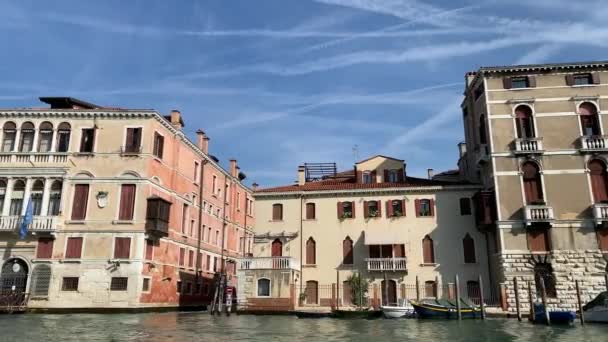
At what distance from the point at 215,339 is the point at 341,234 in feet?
52.7

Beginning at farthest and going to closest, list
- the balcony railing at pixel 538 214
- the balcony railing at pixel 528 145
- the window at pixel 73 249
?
1. the balcony railing at pixel 528 145
2. the balcony railing at pixel 538 214
3. the window at pixel 73 249

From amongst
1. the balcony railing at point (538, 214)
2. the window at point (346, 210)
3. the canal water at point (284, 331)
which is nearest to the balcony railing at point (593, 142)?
the balcony railing at point (538, 214)

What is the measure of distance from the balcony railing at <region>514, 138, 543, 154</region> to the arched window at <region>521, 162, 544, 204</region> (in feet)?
2.61

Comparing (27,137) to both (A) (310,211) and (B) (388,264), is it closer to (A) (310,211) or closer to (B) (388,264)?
(A) (310,211)

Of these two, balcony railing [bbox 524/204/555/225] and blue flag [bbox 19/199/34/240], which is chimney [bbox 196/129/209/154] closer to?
blue flag [bbox 19/199/34/240]

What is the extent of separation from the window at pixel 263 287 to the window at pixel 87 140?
481 inches

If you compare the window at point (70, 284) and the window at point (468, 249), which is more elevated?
the window at point (468, 249)

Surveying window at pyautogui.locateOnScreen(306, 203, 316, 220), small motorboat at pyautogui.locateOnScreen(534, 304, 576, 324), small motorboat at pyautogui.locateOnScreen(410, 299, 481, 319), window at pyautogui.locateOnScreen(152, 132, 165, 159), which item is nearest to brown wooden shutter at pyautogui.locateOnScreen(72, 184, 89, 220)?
window at pyautogui.locateOnScreen(152, 132, 165, 159)

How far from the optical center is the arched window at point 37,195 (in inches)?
1033

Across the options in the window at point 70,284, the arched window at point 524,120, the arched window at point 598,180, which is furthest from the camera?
the arched window at point 524,120

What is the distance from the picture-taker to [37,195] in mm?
26438

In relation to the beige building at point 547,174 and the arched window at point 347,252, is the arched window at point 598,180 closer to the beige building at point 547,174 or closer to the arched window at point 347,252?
the beige building at point 547,174

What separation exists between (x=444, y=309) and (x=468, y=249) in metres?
6.10

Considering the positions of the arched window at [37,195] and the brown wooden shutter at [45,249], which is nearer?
the brown wooden shutter at [45,249]
